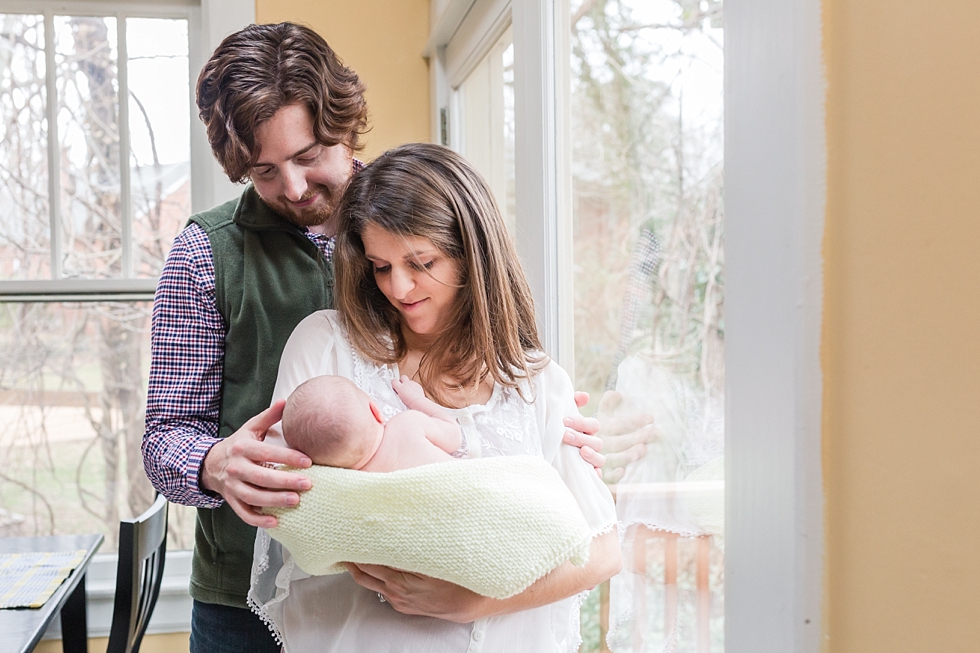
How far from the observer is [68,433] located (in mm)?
2662

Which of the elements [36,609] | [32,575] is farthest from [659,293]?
[32,575]

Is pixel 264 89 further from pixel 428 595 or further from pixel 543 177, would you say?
pixel 428 595

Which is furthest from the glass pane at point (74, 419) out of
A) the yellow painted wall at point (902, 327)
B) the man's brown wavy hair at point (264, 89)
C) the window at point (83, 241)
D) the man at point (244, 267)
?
the yellow painted wall at point (902, 327)

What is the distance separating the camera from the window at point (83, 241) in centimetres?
262

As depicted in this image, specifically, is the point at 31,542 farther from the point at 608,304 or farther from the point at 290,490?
the point at 608,304

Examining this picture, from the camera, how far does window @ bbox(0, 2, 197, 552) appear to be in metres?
2.62

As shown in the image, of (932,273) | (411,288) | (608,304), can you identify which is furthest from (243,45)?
(932,273)

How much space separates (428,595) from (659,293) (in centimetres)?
45

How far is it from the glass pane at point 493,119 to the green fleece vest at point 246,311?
0.59m

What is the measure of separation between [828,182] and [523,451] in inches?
23.4

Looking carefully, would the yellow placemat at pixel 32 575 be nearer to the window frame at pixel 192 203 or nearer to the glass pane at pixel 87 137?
the window frame at pixel 192 203

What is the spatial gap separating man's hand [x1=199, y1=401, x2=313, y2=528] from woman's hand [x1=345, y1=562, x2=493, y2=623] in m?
0.12

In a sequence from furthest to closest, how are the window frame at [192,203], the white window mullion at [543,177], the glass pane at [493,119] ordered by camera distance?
the window frame at [192,203] < the glass pane at [493,119] < the white window mullion at [543,177]

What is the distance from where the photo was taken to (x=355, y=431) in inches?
34.8
